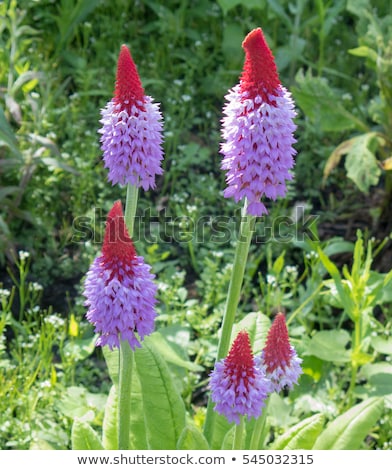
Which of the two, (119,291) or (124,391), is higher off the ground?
(119,291)

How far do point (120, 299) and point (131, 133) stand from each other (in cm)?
47

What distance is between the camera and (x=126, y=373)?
7.27 ft

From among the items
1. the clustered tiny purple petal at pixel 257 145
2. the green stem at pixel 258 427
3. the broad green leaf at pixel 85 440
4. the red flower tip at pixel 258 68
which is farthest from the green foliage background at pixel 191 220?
the red flower tip at pixel 258 68

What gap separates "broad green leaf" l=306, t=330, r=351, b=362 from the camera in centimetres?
314

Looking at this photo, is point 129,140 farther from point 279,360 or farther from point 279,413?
point 279,413

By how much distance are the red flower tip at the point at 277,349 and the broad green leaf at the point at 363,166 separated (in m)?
2.11

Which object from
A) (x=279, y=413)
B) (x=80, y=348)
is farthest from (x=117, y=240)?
(x=80, y=348)

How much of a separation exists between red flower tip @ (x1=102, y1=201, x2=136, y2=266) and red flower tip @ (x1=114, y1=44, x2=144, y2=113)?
1.11ft

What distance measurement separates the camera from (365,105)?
521 centimetres

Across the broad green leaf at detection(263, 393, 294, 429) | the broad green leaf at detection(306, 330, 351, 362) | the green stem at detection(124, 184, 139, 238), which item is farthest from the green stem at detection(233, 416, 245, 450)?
the broad green leaf at detection(306, 330, 351, 362)

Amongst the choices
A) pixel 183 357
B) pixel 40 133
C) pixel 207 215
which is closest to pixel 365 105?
pixel 207 215

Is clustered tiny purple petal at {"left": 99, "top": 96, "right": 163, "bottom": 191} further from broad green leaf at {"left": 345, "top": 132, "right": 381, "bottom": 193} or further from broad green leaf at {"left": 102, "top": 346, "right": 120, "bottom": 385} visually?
broad green leaf at {"left": 345, "top": 132, "right": 381, "bottom": 193}

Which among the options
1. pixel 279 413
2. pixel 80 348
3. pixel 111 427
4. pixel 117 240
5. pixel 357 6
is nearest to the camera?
pixel 117 240
